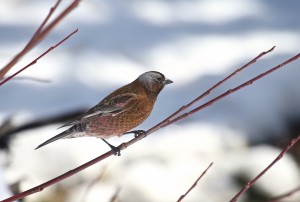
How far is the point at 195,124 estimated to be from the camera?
1.84 m

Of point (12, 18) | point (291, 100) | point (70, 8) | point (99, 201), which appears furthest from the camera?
point (12, 18)

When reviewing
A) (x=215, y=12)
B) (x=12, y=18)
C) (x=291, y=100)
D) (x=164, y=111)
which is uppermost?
(x=12, y=18)

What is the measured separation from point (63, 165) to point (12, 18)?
84 cm

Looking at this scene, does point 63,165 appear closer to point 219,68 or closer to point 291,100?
point 219,68

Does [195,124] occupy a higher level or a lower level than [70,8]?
higher

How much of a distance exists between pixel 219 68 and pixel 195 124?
330mm

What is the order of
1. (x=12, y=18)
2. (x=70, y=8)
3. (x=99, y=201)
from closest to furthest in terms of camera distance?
1. (x=70, y=8)
2. (x=99, y=201)
3. (x=12, y=18)

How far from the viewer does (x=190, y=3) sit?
2.44 m

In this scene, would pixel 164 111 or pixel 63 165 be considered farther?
pixel 164 111

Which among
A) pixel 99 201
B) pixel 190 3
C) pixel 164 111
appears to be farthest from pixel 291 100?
pixel 99 201

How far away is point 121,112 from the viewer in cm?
69

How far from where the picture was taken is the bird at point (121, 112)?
2.20 ft

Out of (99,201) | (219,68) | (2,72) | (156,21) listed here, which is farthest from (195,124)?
(2,72)

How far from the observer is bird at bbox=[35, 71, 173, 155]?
67cm
